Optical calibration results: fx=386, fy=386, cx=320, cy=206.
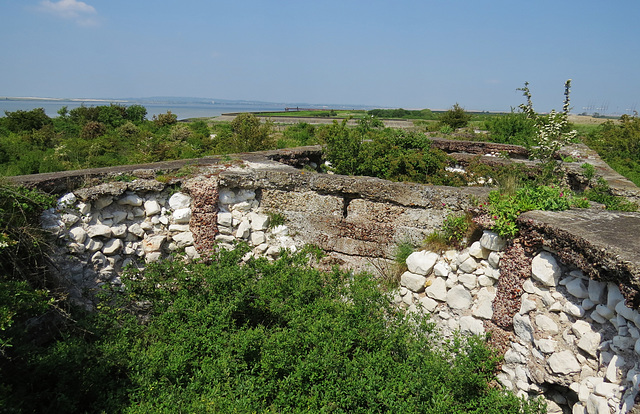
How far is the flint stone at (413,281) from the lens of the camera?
5.05 m

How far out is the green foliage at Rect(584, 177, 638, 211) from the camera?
538 cm

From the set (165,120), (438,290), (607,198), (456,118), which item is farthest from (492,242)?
(165,120)

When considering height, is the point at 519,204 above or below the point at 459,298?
above

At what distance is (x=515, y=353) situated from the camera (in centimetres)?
394

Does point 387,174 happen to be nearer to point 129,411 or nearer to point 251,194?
point 251,194

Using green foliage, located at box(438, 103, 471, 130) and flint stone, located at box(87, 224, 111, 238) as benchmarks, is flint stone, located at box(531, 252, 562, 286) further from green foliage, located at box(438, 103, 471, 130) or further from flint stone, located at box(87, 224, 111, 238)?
green foliage, located at box(438, 103, 471, 130)

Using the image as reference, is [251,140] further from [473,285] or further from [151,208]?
[473,285]

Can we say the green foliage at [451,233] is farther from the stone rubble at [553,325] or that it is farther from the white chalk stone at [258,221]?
the white chalk stone at [258,221]

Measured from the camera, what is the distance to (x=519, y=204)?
14.2 feet

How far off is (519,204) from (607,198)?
2.96 m

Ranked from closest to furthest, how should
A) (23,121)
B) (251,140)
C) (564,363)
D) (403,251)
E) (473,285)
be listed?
(564,363) → (473,285) → (403,251) → (251,140) → (23,121)

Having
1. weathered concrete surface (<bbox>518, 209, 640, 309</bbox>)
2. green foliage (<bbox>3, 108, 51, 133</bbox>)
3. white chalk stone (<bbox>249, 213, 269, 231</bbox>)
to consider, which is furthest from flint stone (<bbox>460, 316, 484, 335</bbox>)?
green foliage (<bbox>3, 108, 51, 133</bbox>)

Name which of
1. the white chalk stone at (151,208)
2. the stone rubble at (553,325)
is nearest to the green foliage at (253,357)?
the stone rubble at (553,325)

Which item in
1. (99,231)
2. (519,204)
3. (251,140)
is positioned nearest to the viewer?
(519,204)
